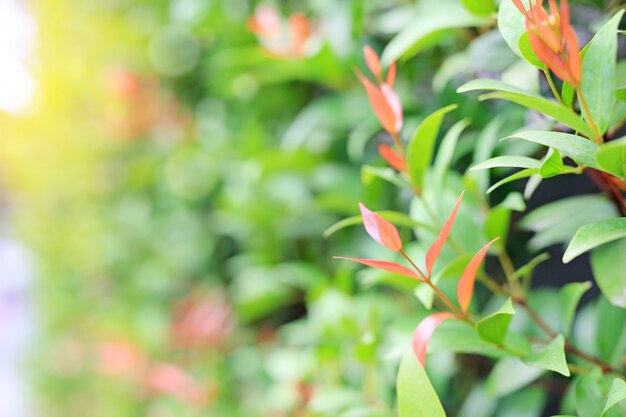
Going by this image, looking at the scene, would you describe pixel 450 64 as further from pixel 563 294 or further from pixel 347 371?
pixel 347 371

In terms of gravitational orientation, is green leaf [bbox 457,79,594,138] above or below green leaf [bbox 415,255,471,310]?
above

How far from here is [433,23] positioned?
0.55 m

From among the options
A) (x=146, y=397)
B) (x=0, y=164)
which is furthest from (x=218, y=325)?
(x=0, y=164)

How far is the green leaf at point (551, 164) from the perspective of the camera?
35 cm

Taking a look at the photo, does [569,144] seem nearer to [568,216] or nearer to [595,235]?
[595,235]

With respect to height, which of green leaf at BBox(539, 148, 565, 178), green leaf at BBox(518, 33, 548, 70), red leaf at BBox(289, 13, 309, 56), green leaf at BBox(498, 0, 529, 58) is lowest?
green leaf at BBox(539, 148, 565, 178)

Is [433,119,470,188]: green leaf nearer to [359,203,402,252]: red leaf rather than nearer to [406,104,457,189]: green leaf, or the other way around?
[406,104,457,189]: green leaf

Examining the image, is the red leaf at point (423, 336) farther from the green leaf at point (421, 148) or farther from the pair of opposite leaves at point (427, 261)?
the green leaf at point (421, 148)

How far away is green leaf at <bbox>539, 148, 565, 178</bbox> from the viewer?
13.7 inches

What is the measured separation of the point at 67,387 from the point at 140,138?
1021mm

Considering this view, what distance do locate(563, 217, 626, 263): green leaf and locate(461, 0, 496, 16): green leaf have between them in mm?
237

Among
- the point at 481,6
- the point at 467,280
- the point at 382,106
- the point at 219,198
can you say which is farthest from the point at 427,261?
the point at 219,198

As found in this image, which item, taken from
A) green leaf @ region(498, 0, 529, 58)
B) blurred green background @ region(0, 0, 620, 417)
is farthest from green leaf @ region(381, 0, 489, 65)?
green leaf @ region(498, 0, 529, 58)

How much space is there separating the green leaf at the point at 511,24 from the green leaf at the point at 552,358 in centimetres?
20
